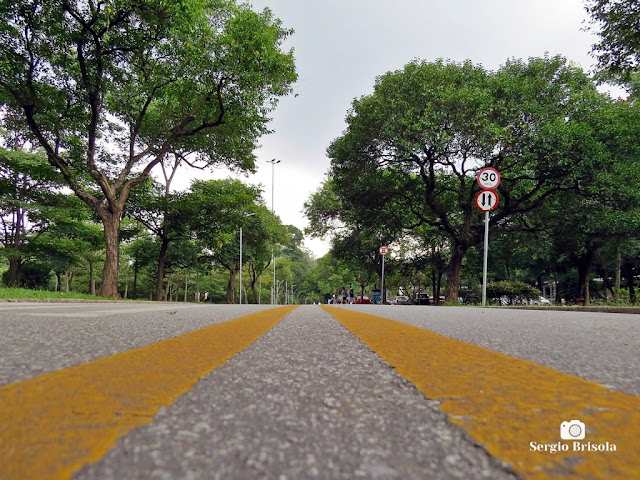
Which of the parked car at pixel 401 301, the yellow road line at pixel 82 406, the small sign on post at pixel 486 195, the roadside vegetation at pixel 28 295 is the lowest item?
the parked car at pixel 401 301

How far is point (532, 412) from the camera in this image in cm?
90

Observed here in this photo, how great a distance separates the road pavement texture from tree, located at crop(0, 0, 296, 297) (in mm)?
10071

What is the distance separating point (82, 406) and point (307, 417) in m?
0.52

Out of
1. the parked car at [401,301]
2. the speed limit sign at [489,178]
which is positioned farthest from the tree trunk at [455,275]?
the parked car at [401,301]

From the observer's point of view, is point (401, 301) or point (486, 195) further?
point (401, 301)

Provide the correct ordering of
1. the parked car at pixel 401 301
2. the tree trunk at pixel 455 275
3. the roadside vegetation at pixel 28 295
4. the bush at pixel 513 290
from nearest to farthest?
the roadside vegetation at pixel 28 295
the tree trunk at pixel 455 275
the bush at pixel 513 290
the parked car at pixel 401 301

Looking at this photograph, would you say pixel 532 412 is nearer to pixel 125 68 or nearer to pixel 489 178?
pixel 489 178

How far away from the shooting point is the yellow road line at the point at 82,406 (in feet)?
2.03

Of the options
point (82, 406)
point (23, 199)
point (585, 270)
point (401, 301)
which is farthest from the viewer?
point (401, 301)

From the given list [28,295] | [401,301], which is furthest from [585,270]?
[28,295]

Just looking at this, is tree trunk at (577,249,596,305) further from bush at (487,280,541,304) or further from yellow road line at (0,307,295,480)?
yellow road line at (0,307,295,480)

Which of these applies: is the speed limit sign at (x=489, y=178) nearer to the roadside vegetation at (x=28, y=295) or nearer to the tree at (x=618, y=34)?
the tree at (x=618, y=34)

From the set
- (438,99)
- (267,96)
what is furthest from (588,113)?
(267,96)

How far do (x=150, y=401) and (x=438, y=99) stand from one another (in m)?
15.3
